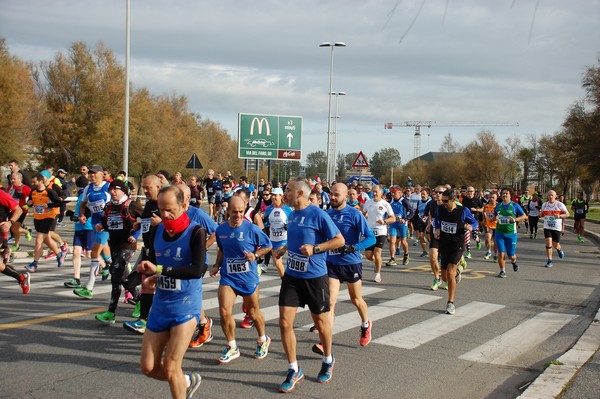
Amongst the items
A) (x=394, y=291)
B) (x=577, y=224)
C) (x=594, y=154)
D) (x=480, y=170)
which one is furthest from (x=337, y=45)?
(x=480, y=170)

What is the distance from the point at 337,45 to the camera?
41.6 meters

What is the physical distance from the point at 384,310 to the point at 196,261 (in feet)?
18.0

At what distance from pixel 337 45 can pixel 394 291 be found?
3229 cm

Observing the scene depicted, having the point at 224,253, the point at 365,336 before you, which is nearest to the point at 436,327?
the point at 365,336

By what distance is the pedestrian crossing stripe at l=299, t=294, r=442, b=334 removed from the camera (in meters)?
8.48

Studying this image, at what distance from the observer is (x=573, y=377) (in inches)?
240

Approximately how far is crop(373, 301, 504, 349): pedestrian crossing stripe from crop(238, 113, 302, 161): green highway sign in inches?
998

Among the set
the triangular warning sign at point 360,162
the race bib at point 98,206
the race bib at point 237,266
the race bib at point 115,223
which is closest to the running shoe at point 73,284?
the race bib at point 98,206

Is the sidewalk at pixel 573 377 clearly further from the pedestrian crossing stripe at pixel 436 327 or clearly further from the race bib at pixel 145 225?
the race bib at pixel 145 225

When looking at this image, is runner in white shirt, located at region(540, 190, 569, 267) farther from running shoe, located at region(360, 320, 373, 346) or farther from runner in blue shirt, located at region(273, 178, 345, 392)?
runner in blue shirt, located at region(273, 178, 345, 392)

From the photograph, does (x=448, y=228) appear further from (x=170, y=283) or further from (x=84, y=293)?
(x=170, y=283)

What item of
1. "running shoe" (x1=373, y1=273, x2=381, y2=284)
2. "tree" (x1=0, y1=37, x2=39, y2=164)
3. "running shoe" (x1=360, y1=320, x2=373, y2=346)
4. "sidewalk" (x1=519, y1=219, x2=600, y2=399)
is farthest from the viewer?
"tree" (x1=0, y1=37, x2=39, y2=164)

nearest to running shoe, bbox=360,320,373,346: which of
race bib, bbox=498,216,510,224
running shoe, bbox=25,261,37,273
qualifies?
running shoe, bbox=25,261,37,273

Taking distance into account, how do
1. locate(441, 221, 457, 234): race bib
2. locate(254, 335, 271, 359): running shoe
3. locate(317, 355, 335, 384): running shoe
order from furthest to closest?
locate(441, 221, 457, 234): race bib → locate(254, 335, 271, 359): running shoe → locate(317, 355, 335, 384): running shoe
